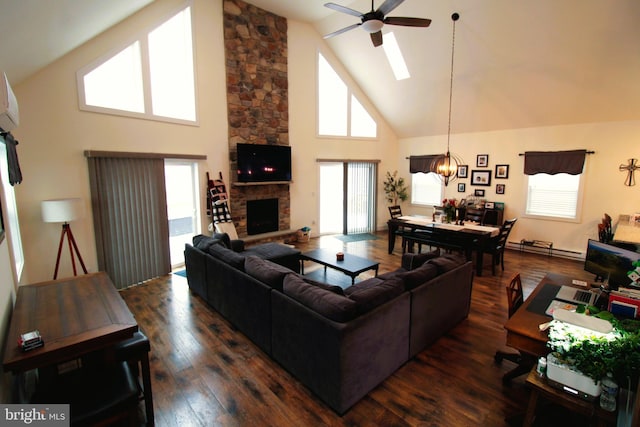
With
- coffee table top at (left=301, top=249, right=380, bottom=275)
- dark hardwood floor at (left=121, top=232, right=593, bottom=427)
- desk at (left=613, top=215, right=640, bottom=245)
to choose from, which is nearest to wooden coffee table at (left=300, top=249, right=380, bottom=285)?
coffee table top at (left=301, top=249, right=380, bottom=275)

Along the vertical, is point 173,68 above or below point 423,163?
above

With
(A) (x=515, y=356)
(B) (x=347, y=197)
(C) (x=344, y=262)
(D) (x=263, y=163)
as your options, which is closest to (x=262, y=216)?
(D) (x=263, y=163)

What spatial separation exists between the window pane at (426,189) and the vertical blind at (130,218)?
6781 mm

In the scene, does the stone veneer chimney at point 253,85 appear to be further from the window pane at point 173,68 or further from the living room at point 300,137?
the window pane at point 173,68

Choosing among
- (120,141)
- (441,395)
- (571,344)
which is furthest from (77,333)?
(120,141)

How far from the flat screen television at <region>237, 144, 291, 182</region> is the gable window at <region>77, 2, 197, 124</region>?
1.22 metres

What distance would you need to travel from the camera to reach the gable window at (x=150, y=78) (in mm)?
4645

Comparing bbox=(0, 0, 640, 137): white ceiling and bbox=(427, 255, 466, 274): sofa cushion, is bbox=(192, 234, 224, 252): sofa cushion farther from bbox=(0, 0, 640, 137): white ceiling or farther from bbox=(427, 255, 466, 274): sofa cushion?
bbox=(427, 255, 466, 274): sofa cushion

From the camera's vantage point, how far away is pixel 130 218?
16.3 ft

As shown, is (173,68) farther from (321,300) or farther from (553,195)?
(553,195)

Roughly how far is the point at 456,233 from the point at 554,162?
9.58 ft

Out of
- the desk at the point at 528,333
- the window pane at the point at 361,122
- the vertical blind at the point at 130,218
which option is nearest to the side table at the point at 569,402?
the desk at the point at 528,333

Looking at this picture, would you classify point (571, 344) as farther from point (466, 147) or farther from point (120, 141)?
point (466, 147)

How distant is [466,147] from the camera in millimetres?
7973
